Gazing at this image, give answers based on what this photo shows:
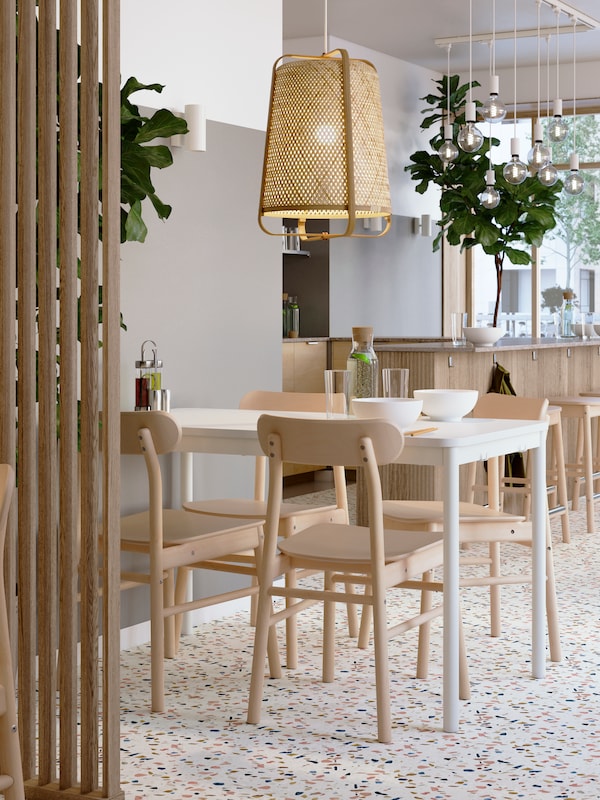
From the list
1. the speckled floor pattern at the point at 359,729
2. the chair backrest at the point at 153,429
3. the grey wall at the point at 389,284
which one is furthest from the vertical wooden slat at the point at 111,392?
the grey wall at the point at 389,284

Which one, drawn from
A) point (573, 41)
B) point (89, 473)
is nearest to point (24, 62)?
point (89, 473)

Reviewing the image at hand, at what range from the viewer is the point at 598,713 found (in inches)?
137

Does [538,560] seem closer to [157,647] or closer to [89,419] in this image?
[157,647]

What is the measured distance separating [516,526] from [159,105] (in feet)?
6.70

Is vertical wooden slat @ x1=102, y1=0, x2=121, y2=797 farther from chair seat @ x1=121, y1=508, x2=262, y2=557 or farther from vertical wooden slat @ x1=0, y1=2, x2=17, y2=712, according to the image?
chair seat @ x1=121, y1=508, x2=262, y2=557

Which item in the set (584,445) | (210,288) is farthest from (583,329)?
(210,288)

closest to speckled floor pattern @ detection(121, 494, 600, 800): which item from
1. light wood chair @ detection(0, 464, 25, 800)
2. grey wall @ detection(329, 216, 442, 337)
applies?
light wood chair @ detection(0, 464, 25, 800)

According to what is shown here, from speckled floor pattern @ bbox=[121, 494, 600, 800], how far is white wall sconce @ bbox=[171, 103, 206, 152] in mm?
1880

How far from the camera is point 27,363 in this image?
265 centimetres

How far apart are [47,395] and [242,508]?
67.8 inches

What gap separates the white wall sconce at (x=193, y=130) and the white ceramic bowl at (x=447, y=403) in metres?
1.39

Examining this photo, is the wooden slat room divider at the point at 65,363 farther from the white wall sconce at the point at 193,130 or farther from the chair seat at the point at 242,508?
the white wall sconce at the point at 193,130

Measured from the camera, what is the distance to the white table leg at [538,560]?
3.77m

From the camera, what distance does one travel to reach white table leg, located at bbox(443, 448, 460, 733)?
3.32m
